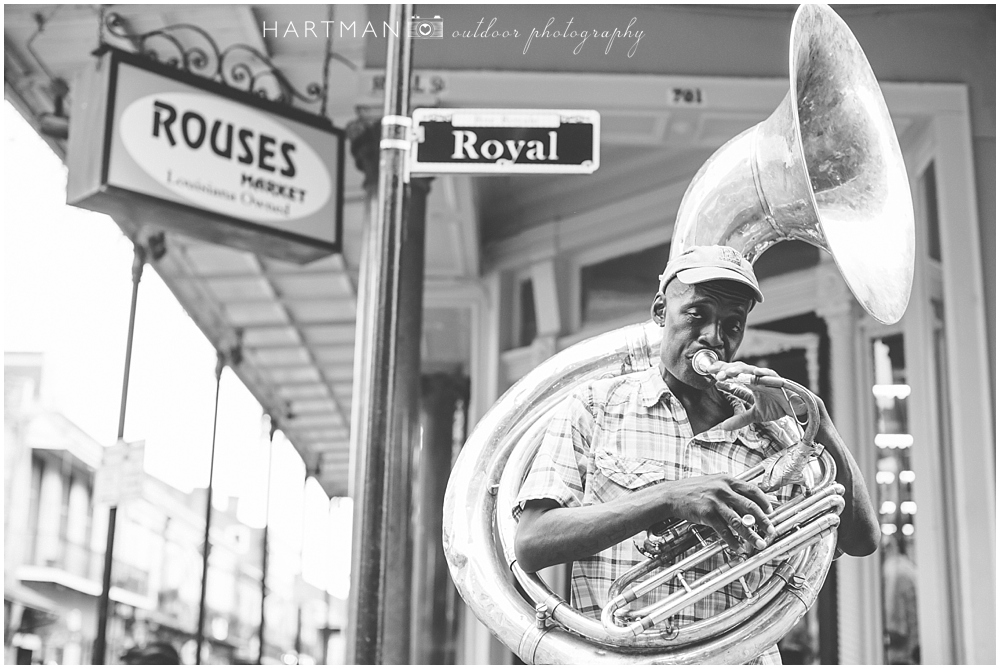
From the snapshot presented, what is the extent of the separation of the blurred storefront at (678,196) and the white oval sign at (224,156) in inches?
11.0

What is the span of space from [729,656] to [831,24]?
133cm

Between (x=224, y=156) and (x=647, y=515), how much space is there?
3638mm

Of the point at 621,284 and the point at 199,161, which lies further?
the point at 621,284

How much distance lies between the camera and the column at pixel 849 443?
22.1 feet

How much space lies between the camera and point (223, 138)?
5133mm

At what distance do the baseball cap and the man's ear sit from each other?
0.12 ft

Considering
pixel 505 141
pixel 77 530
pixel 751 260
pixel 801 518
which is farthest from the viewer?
pixel 77 530

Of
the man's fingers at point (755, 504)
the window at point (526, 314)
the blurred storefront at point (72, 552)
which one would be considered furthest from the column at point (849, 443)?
the blurred storefront at point (72, 552)

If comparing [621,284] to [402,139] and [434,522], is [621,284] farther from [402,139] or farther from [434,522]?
[402,139]

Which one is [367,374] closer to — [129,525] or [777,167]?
[777,167]

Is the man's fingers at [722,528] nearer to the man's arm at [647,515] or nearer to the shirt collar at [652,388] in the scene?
the man's arm at [647,515]

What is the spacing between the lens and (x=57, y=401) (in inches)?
1212

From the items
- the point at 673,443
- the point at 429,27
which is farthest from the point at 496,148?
the point at 429,27

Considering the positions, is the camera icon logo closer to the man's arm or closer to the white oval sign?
the white oval sign
